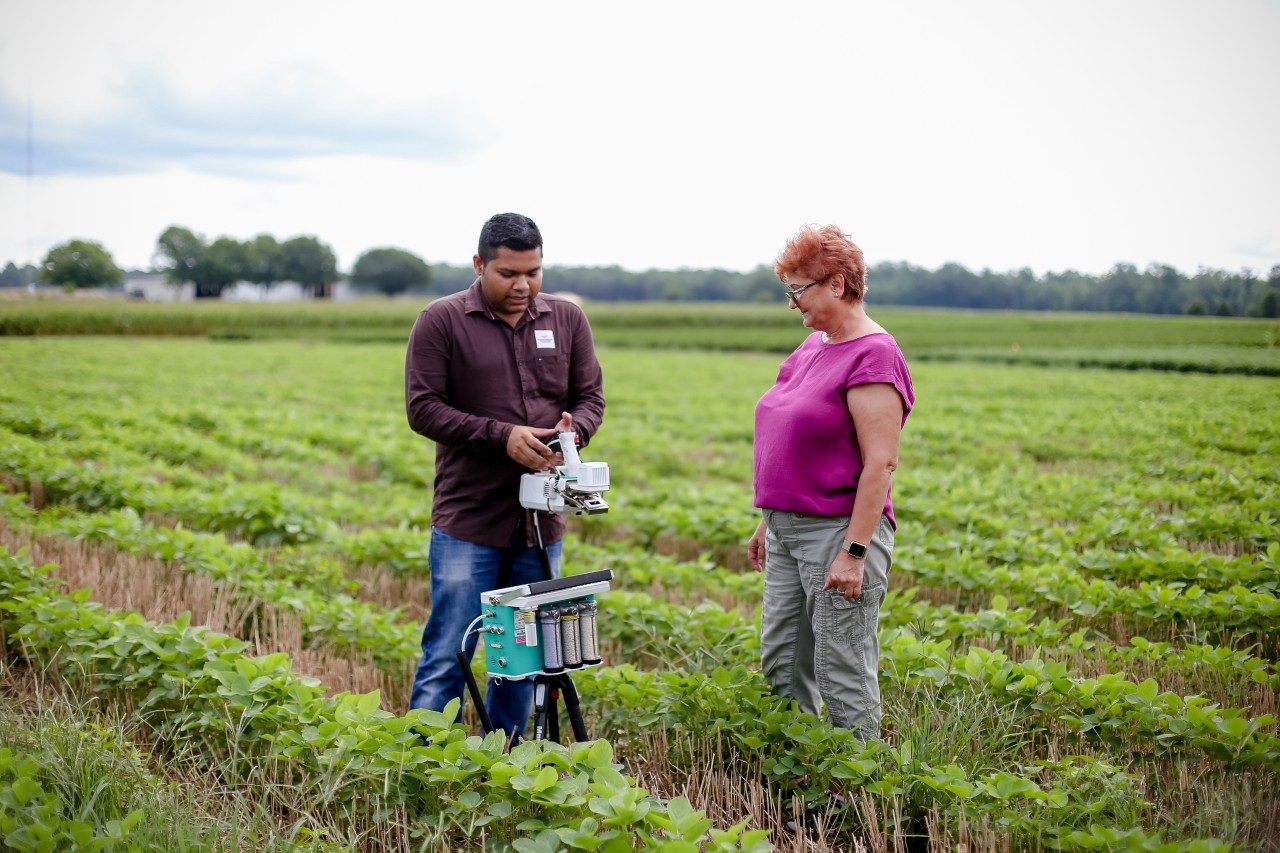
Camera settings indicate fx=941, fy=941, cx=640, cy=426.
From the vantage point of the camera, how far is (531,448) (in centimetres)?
351

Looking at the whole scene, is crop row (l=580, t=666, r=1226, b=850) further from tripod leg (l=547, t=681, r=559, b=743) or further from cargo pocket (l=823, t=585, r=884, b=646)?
tripod leg (l=547, t=681, r=559, b=743)

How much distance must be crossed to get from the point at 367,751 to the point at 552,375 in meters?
1.57

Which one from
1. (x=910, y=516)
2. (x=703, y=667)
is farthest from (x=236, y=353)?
(x=703, y=667)

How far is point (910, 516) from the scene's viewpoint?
27.1 feet

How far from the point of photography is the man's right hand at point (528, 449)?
3494 millimetres

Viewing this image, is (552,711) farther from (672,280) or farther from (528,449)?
(672,280)

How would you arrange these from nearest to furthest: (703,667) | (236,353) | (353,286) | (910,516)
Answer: (703,667)
(910,516)
(236,353)
(353,286)

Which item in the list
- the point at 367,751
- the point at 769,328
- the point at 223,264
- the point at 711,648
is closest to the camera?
the point at 367,751

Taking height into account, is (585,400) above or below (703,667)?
above

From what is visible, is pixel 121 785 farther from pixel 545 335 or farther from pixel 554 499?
pixel 545 335

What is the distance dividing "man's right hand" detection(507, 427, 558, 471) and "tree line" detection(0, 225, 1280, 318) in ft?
4.50

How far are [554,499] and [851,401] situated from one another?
1.12m

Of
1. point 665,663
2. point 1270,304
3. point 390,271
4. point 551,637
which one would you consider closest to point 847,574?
point 551,637

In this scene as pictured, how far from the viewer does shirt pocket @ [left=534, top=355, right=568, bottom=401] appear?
381 cm
